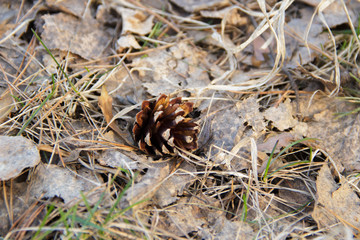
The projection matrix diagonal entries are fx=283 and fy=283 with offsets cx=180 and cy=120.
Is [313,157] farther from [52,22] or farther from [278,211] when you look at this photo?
[52,22]

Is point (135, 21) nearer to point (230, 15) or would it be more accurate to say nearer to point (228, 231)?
point (230, 15)

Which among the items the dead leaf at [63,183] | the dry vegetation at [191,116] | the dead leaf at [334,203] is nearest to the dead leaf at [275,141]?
the dry vegetation at [191,116]

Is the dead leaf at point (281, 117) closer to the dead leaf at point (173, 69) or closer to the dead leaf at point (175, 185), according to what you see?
the dead leaf at point (173, 69)

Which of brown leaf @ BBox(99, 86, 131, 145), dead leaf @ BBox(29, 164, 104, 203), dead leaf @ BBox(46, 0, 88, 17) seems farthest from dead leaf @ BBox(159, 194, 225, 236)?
dead leaf @ BBox(46, 0, 88, 17)

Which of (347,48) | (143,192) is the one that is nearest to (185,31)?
(347,48)

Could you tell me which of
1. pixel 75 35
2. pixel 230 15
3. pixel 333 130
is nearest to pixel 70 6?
pixel 75 35
